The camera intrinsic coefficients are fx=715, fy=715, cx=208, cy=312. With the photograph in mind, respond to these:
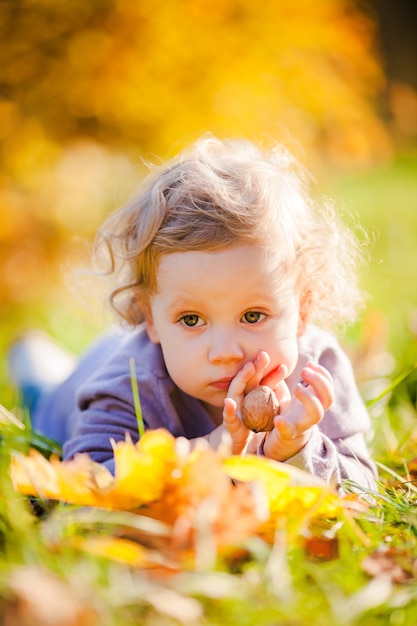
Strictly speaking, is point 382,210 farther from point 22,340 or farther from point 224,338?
point 224,338

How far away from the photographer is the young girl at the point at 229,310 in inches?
59.9

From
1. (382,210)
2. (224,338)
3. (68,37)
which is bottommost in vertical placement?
(382,210)

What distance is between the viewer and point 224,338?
5.02 feet

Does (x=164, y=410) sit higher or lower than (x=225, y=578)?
lower

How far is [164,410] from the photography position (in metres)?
1.77

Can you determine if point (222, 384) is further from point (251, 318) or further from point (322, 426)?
point (322, 426)

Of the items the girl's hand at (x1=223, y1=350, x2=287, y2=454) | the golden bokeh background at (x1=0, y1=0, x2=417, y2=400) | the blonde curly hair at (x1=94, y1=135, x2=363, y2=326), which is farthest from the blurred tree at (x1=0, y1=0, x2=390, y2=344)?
the girl's hand at (x1=223, y1=350, x2=287, y2=454)

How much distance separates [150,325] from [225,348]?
0.35 meters

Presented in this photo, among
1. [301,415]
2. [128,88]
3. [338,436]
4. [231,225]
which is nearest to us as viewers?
[301,415]

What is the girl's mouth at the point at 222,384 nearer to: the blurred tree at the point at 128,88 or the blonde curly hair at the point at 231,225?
the blonde curly hair at the point at 231,225

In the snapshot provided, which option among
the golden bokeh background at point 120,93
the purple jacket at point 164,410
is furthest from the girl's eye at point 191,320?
the golden bokeh background at point 120,93

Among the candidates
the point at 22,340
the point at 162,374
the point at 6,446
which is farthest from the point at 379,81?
the point at 6,446

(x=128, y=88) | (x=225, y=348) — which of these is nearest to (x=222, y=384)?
(x=225, y=348)

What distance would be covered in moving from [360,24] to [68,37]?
5.31ft
